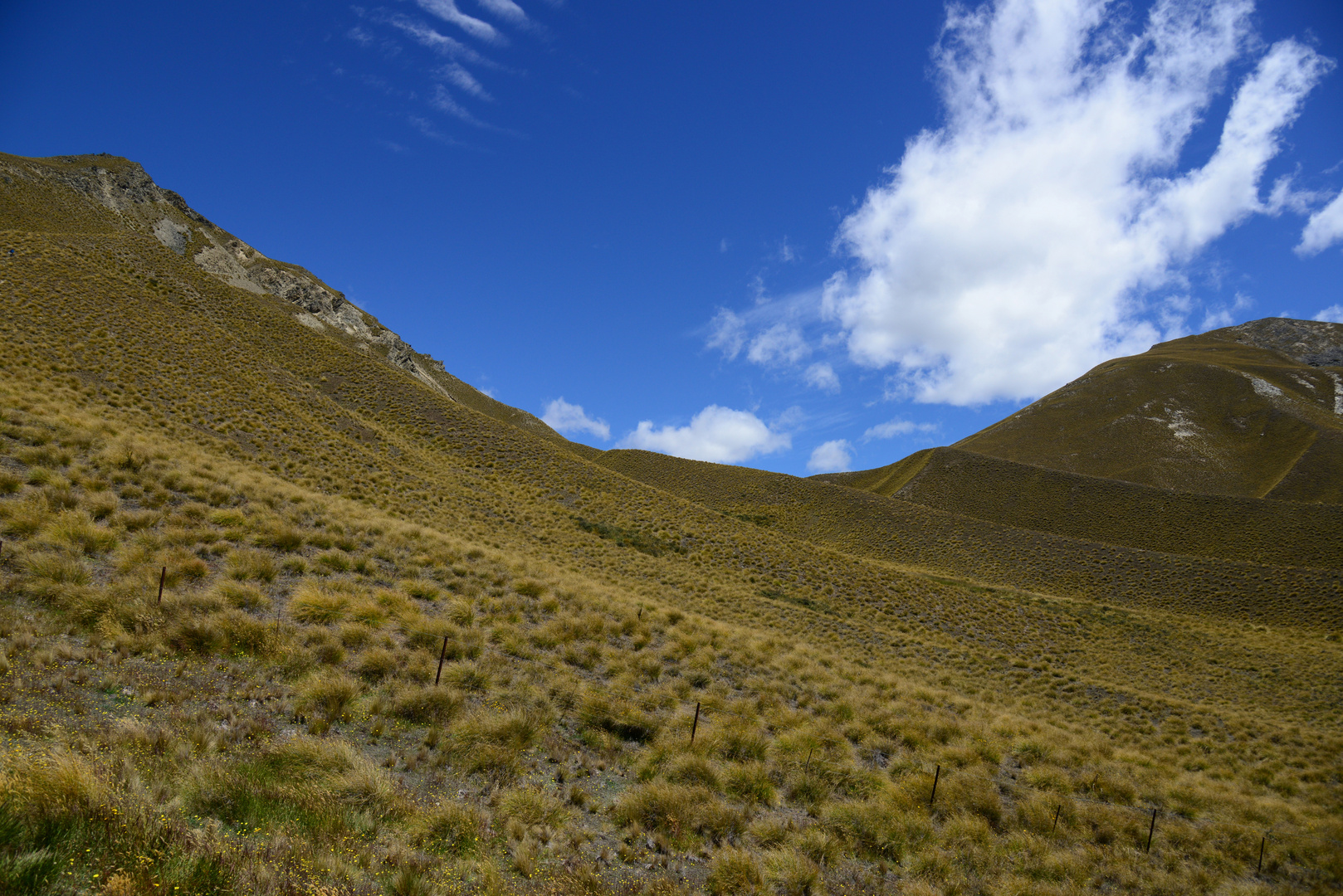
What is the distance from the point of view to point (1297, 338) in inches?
6147

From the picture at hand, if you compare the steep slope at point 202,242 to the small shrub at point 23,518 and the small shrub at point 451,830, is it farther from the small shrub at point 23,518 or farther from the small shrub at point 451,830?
the small shrub at point 451,830

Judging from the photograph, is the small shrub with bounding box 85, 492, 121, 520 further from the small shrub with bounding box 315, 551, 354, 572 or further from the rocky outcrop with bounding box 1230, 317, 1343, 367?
the rocky outcrop with bounding box 1230, 317, 1343, 367

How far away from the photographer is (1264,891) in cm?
701

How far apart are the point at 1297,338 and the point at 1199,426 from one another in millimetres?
100293

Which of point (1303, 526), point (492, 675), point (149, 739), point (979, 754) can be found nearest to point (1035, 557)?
point (1303, 526)

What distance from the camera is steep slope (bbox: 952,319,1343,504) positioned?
85.4 metres

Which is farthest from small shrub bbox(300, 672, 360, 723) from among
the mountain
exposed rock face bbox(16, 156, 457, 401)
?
the mountain

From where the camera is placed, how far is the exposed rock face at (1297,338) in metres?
145

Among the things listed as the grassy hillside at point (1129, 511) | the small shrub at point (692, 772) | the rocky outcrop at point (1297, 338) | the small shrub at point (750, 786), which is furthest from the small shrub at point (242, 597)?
the rocky outcrop at point (1297, 338)

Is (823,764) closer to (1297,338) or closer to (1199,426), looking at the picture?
(1199,426)

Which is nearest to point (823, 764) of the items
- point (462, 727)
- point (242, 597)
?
point (462, 727)

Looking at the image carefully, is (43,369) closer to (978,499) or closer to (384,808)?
(384,808)

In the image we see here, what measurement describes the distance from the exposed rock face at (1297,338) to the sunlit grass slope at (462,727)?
192 metres

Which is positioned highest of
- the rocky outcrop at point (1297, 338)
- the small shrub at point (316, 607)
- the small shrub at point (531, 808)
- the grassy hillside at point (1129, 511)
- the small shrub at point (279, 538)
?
the rocky outcrop at point (1297, 338)
